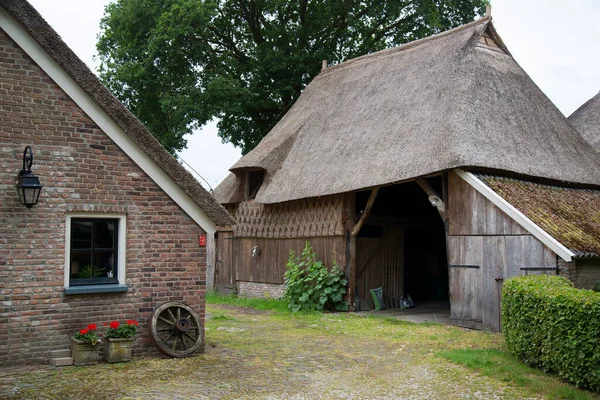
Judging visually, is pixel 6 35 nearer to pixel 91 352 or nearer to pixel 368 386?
pixel 91 352

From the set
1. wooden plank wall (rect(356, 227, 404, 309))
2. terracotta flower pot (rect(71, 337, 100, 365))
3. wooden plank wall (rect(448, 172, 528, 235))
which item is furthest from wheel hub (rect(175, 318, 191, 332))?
wooden plank wall (rect(356, 227, 404, 309))

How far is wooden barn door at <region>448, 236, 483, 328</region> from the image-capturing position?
13.8 meters

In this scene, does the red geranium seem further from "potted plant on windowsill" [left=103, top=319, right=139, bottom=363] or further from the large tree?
the large tree

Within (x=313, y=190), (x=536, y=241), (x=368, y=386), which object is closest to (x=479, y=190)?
(x=536, y=241)

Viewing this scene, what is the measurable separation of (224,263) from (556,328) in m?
15.2

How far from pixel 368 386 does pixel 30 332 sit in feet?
16.1

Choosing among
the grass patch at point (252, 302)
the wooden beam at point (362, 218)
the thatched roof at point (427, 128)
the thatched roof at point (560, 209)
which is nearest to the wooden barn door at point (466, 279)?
the thatched roof at point (560, 209)

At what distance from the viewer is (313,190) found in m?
17.2

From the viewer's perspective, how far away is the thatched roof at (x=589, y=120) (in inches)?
786

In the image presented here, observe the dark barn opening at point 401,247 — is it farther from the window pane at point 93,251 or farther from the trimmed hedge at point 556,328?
the window pane at point 93,251

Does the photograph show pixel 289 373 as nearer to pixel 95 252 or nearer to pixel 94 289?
pixel 94 289

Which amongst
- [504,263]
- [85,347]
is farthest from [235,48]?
[85,347]

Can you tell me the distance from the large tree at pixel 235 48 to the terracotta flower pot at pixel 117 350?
15.2 meters

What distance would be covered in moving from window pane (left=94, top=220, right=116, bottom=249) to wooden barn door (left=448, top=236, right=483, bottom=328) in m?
7.57
